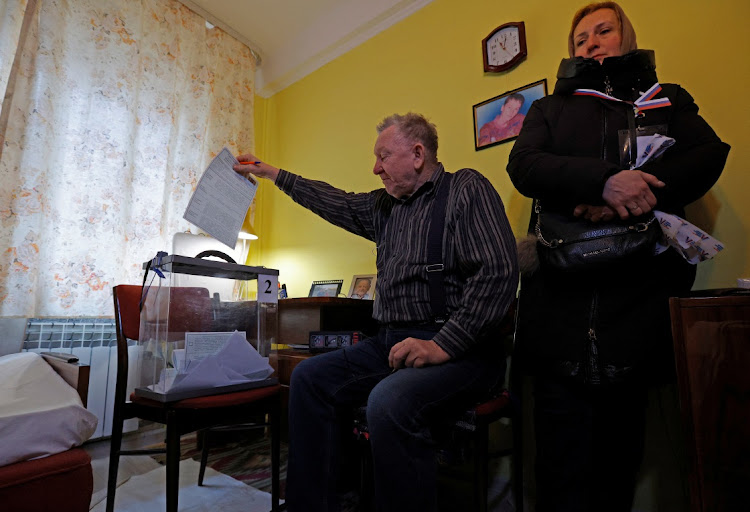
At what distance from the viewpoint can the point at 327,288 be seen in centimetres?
237

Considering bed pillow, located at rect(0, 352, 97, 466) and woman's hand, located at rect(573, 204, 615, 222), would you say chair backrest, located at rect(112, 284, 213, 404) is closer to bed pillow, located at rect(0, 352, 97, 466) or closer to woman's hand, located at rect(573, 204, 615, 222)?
bed pillow, located at rect(0, 352, 97, 466)

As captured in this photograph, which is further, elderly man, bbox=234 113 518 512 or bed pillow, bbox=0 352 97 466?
bed pillow, bbox=0 352 97 466

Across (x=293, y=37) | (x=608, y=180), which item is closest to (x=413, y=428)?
(x=608, y=180)

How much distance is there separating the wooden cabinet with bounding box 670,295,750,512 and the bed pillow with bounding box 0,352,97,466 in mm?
1400

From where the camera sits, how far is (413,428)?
2.77 feet

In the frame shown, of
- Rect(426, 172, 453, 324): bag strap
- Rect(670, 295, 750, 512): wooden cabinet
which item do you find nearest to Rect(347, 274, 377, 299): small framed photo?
Rect(426, 172, 453, 324): bag strap

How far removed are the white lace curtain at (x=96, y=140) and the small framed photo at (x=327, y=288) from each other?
3.18 ft

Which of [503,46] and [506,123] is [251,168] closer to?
[506,123]

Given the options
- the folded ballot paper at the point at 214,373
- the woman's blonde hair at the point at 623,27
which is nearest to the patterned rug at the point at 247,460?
the folded ballot paper at the point at 214,373

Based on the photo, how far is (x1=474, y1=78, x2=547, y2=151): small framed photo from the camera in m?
1.75

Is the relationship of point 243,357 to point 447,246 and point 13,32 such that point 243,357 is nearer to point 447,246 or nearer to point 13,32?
point 447,246

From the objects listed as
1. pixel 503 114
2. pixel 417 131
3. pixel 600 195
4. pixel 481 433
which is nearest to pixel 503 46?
pixel 503 114

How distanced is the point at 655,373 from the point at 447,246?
549 millimetres

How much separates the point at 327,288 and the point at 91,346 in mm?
1260
